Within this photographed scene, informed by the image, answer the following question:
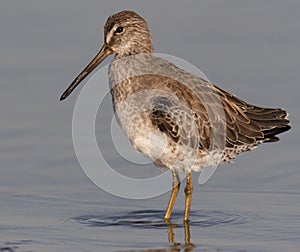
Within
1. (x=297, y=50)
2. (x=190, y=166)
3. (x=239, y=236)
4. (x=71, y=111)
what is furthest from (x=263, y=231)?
(x=297, y=50)

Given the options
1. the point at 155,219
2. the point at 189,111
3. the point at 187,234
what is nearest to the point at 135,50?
the point at 189,111

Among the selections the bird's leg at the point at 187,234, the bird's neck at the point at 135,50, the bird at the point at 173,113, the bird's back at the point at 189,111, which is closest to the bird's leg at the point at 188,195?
the bird at the point at 173,113

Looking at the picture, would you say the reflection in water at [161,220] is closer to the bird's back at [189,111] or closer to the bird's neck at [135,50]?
the bird's back at [189,111]

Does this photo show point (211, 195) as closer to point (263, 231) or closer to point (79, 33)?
point (263, 231)

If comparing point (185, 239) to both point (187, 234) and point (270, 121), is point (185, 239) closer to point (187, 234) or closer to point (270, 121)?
point (187, 234)

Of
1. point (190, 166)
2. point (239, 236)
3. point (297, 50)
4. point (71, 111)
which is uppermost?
point (297, 50)

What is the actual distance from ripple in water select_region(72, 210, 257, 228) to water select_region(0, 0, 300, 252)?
0.01 metres

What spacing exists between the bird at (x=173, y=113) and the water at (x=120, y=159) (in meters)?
0.49

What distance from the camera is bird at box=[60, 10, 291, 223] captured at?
414 inches

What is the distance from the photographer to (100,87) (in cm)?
1223

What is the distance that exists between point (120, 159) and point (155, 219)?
1495 millimetres

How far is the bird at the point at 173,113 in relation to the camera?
1051 centimetres

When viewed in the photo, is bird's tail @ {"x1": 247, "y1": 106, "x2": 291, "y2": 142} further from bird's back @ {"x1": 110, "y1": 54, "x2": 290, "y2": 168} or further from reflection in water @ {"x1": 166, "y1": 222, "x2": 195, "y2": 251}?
reflection in water @ {"x1": 166, "y1": 222, "x2": 195, "y2": 251}

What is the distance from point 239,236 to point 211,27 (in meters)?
5.59
